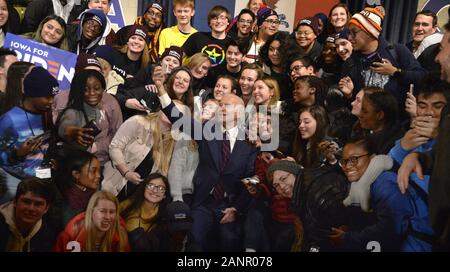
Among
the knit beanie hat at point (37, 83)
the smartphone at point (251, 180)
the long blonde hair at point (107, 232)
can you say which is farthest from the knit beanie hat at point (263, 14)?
the long blonde hair at point (107, 232)

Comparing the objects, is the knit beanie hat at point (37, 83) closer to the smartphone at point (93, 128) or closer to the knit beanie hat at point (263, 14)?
the smartphone at point (93, 128)

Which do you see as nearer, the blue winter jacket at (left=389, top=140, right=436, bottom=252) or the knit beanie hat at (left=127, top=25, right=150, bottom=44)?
the blue winter jacket at (left=389, top=140, right=436, bottom=252)

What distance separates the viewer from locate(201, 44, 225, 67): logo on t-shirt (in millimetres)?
6016

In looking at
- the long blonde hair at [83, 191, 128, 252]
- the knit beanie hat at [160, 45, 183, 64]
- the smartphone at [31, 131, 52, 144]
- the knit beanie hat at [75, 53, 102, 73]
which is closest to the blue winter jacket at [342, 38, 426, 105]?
the knit beanie hat at [160, 45, 183, 64]

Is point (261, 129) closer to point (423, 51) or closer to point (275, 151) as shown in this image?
point (275, 151)

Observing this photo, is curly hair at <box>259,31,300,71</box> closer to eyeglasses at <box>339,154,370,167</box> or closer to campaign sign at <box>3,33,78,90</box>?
eyeglasses at <box>339,154,370,167</box>

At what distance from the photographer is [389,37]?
694 centimetres

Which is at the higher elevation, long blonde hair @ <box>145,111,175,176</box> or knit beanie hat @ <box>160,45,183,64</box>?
knit beanie hat @ <box>160,45,183,64</box>

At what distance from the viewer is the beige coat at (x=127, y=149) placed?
584cm

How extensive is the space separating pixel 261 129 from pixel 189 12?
3.90 feet

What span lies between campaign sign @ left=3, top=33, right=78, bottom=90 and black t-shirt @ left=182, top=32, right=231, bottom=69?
91 centimetres

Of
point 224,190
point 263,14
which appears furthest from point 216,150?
point 263,14

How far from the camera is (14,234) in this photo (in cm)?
580
